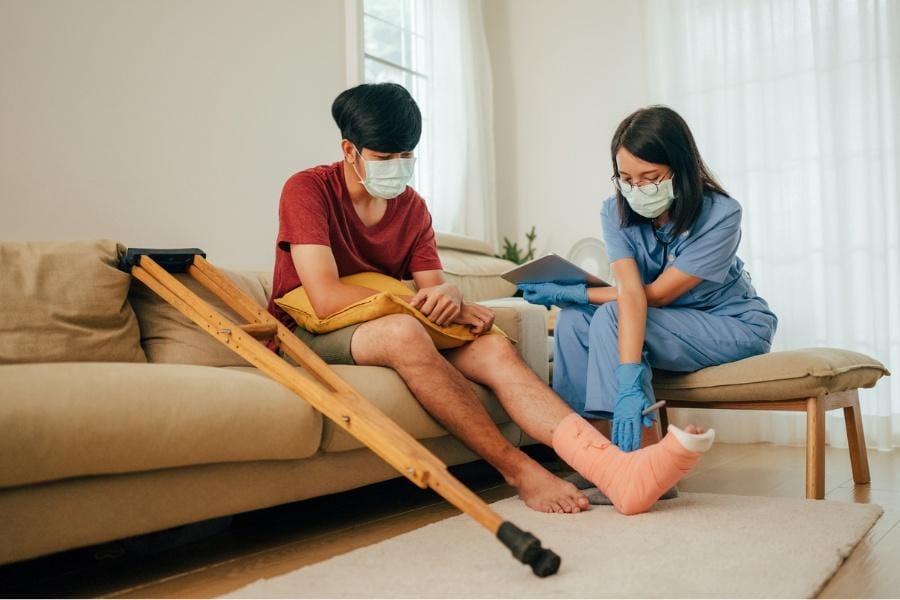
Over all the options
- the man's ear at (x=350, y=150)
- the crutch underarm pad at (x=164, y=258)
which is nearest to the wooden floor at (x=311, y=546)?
the crutch underarm pad at (x=164, y=258)

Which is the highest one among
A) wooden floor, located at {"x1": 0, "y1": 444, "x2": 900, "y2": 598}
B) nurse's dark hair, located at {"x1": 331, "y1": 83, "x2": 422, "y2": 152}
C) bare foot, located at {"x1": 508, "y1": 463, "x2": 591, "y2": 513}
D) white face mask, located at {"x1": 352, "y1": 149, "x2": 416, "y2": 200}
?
nurse's dark hair, located at {"x1": 331, "y1": 83, "x2": 422, "y2": 152}

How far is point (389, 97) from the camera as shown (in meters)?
1.99

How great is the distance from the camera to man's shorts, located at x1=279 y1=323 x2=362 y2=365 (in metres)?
1.90

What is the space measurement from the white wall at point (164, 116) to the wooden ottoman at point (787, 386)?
1.60 m

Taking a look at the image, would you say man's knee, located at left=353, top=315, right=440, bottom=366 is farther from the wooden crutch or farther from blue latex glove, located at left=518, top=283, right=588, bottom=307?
blue latex glove, located at left=518, top=283, right=588, bottom=307

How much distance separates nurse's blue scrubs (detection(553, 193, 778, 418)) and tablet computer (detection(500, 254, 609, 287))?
3.1 inches

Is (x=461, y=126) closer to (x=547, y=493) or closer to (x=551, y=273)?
(x=551, y=273)

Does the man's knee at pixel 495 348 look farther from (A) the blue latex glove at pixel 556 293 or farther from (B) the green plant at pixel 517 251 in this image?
(B) the green plant at pixel 517 251

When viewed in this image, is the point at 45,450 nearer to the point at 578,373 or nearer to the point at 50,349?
the point at 50,349

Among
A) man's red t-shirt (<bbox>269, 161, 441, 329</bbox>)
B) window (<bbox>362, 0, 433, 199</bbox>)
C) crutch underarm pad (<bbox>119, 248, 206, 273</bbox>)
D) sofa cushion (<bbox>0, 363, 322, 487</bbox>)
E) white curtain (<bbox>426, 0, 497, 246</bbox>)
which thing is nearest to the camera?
sofa cushion (<bbox>0, 363, 322, 487</bbox>)

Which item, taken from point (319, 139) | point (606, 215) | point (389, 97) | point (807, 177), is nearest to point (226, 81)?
point (319, 139)

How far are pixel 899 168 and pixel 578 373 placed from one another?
188 cm

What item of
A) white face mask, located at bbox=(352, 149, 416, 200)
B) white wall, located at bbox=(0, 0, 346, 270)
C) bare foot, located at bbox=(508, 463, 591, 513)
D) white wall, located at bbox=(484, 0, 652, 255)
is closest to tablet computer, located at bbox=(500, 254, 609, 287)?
white face mask, located at bbox=(352, 149, 416, 200)

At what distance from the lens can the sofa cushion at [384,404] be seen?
5.48 feet
